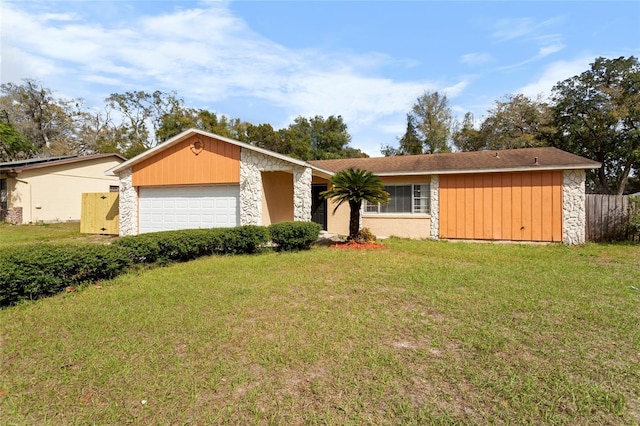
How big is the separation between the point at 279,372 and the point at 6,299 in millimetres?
4776

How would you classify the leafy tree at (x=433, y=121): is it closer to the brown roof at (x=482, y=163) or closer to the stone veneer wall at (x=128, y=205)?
the brown roof at (x=482, y=163)

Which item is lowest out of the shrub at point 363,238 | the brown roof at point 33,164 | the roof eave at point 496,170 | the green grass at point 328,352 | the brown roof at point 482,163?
the green grass at point 328,352

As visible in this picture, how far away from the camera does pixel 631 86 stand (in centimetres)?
2378


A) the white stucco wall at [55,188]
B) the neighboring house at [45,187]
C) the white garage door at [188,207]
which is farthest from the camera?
the white stucco wall at [55,188]

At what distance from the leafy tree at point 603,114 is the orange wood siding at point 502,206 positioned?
18.7 m

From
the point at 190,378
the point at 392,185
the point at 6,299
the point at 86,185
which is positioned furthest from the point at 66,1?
the point at 86,185

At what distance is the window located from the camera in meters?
12.8

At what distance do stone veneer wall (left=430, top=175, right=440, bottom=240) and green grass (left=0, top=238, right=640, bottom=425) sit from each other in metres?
6.20

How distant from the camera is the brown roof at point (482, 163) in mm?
10938

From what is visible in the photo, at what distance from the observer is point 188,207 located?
12859mm

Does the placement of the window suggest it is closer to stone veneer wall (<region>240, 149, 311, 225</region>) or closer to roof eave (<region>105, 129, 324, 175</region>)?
roof eave (<region>105, 129, 324, 175</region>)

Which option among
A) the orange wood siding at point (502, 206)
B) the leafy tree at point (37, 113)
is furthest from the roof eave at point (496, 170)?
the leafy tree at point (37, 113)

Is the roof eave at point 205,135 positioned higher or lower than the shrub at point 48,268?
higher

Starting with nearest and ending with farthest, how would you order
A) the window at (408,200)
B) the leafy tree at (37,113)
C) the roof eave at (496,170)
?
the roof eave at (496,170) → the window at (408,200) → the leafy tree at (37,113)
